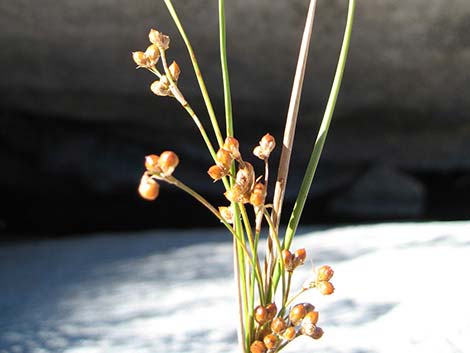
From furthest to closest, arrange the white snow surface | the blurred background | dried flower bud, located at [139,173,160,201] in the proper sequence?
1. the blurred background
2. the white snow surface
3. dried flower bud, located at [139,173,160,201]

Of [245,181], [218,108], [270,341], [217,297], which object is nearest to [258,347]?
[270,341]

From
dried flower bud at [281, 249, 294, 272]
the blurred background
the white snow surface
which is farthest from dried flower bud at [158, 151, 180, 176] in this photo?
the blurred background

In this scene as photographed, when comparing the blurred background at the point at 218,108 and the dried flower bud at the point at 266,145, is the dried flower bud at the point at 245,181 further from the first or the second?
the blurred background at the point at 218,108

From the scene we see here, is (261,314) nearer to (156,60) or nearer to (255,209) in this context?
(255,209)

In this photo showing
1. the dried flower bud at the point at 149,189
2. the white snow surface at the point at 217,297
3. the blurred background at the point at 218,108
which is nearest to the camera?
the dried flower bud at the point at 149,189

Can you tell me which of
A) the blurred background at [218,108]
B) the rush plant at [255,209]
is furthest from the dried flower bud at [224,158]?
the blurred background at [218,108]

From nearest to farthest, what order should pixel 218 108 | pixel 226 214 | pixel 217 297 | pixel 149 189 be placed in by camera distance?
pixel 149 189, pixel 226 214, pixel 217 297, pixel 218 108

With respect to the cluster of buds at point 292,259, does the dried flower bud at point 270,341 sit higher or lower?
lower

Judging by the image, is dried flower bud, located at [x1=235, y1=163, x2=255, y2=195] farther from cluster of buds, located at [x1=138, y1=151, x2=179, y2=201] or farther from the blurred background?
the blurred background
